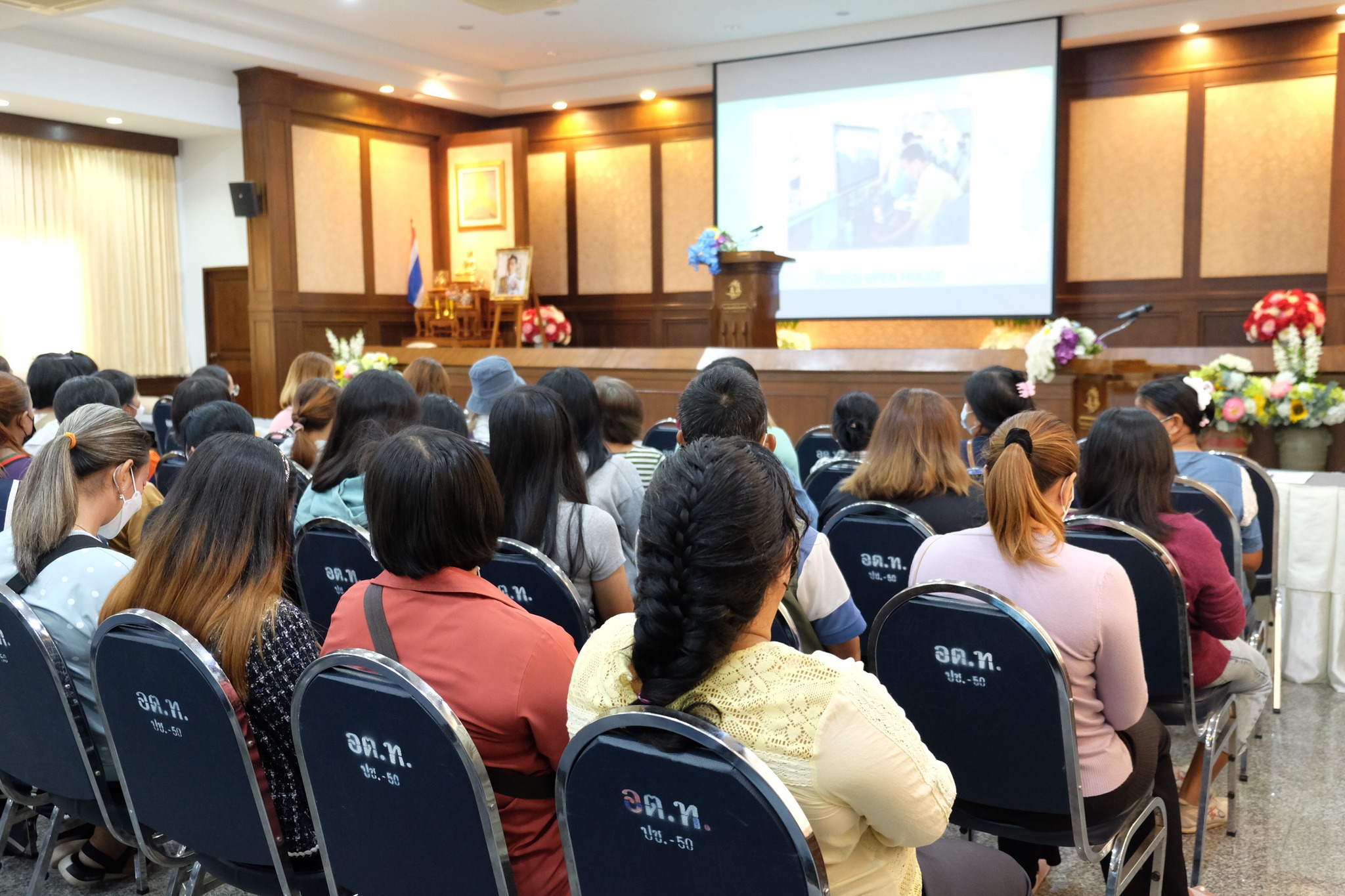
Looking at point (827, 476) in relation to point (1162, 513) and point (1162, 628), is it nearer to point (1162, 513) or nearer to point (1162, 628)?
point (1162, 513)

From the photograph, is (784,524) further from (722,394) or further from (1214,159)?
(1214,159)

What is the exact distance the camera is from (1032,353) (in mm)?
6078

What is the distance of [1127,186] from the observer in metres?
8.98

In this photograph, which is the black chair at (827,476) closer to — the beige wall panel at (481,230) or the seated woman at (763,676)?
the seated woman at (763,676)

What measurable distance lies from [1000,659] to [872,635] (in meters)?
0.23

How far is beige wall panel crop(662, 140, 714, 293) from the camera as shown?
10.8m

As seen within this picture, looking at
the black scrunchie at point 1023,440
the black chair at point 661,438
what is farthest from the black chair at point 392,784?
the black chair at point 661,438

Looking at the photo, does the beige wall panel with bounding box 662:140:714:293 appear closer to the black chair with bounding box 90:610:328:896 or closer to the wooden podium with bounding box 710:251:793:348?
the wooden podium with bounding box 710:251:793:348

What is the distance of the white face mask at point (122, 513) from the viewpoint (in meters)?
2.21

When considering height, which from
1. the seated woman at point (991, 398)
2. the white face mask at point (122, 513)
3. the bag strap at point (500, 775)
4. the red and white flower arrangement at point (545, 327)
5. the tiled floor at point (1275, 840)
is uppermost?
the red and white flower arrangement at point (545, 327)

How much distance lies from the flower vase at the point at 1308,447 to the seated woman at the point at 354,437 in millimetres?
4308

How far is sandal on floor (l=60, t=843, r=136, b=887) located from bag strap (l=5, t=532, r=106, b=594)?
2.73ft

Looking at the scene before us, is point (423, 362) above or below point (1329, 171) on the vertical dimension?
below

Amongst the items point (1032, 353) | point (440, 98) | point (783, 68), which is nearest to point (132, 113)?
point (440, 98)
